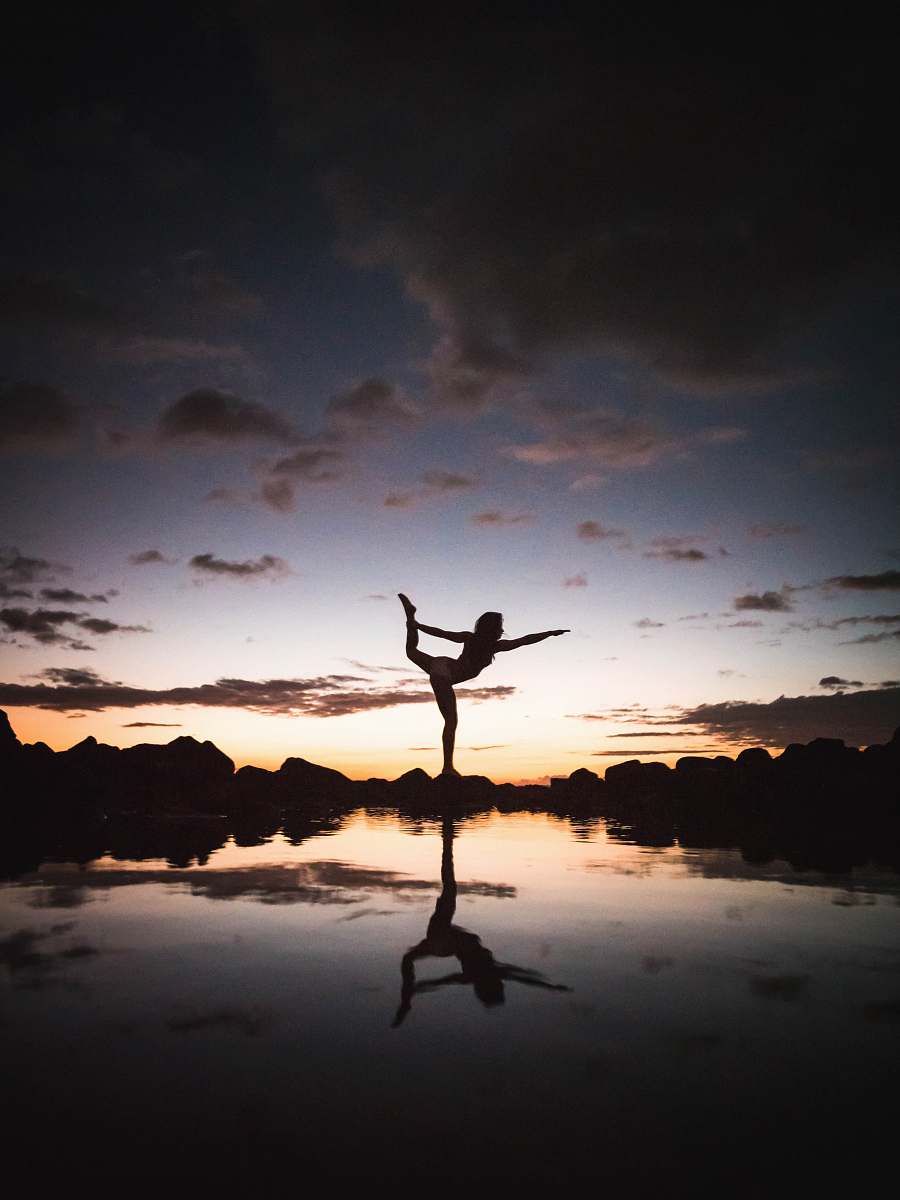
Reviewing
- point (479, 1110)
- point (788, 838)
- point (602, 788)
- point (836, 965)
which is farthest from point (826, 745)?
point (479, 1110)

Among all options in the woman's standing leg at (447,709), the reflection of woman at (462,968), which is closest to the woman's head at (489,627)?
the woman's standing leg at (447,709)

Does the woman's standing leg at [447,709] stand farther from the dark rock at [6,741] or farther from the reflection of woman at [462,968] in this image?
the dark rock at [6,741]

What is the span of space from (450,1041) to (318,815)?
62.0ft

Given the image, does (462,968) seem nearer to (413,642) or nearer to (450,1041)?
(450,1041)

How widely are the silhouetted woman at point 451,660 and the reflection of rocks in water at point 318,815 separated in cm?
165

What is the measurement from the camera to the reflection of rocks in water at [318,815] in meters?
9.98

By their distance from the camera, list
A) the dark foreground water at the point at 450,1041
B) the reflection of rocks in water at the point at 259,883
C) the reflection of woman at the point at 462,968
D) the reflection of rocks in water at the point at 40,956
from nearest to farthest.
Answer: the dark foreground water at the point at 450,1041 → the reflection of woman at the point at 462,968 → the reflection of rocks in water at the point at 40,956 → the reflection of rocks in water at the point at 259,883

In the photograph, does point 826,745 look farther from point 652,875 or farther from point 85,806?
point 85,806

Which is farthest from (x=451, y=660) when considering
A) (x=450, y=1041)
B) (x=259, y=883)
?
(x=450, y=1041)

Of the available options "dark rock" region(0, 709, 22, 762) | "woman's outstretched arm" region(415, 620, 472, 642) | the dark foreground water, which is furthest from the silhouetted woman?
"dark rock" region(0, 709, 22, 762)

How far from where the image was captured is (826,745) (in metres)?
20.4

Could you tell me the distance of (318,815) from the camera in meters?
20.4

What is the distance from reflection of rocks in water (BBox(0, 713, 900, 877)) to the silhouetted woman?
1655 mm

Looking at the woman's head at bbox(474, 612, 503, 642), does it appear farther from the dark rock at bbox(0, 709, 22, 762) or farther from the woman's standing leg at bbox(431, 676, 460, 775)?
the dark rock at bbox(0, 709, 22, 762)
